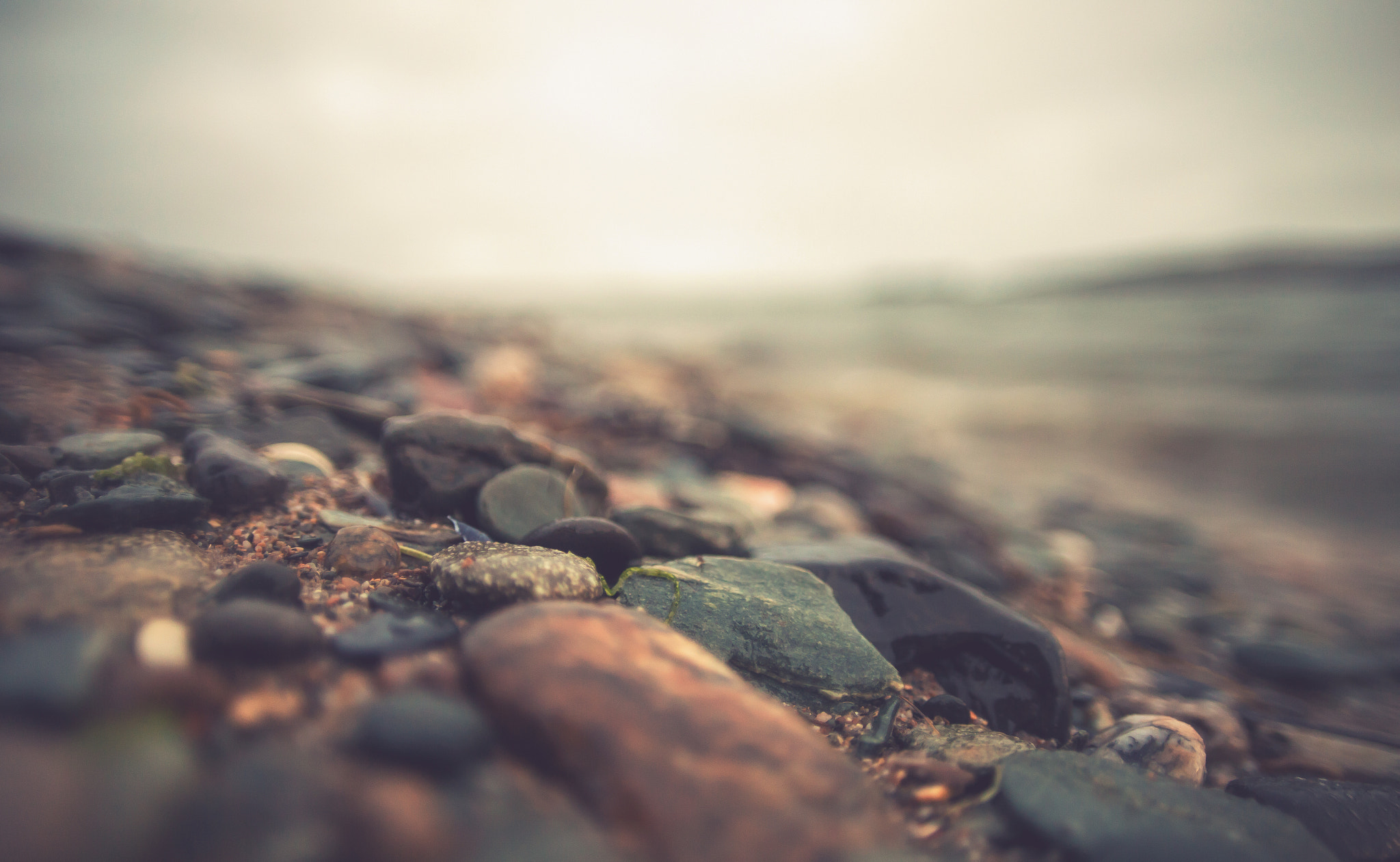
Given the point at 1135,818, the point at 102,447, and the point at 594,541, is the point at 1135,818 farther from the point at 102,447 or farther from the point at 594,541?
the point at 102,447

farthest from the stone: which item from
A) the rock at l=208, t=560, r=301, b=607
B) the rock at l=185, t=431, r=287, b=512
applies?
the rock at l=185, t=431, r=287, b=512

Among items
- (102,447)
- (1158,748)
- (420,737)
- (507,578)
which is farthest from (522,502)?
(1158,748)

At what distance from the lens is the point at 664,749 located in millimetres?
989

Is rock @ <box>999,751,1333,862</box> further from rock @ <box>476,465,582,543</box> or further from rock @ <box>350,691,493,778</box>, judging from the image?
rock @ <box>476,465,582,543</box>

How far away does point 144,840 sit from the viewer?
0.71 m

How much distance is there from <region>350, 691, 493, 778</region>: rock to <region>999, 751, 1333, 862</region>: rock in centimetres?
106

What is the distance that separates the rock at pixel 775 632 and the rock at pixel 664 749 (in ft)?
1.38

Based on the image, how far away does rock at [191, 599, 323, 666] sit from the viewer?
39.4 inches

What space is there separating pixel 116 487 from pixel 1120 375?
54.9ft

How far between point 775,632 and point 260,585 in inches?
48.4

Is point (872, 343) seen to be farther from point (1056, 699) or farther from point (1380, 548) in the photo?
point (1056, 699)

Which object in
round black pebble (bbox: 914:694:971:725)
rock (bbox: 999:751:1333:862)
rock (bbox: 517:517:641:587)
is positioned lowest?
round black pebble (bbox: 914:694:971:725)

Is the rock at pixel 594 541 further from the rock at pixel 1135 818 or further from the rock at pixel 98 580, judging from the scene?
the rock at pixel 1135 818

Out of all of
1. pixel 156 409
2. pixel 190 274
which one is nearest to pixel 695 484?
pixel 156 409
